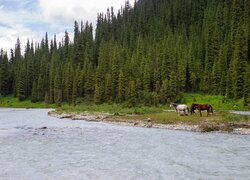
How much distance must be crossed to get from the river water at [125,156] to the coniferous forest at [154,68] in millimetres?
52995

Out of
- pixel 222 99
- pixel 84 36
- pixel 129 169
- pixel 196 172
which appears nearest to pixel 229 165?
pixel 196 172

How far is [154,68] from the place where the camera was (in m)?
126

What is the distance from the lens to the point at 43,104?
14350 cm

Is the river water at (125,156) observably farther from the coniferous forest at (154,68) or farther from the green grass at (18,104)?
the green grass at (18,104)

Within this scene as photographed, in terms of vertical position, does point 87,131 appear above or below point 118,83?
below

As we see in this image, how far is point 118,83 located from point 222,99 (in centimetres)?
3740

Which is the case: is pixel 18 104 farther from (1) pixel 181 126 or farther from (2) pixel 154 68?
(1) pixel 181 126

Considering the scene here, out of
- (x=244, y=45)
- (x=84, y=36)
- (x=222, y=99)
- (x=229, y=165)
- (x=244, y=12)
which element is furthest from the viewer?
(x=84, y=36)

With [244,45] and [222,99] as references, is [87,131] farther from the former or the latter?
[244,45]

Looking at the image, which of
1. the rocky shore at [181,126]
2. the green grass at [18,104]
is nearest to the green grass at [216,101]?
the rocky shore at [181,126]

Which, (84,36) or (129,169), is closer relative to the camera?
(129,169)

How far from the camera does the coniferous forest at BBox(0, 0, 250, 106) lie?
368 feet

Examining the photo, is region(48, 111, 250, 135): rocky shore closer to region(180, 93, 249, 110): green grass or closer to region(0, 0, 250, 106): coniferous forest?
region(0, 0, 250, 106): coniferous forest

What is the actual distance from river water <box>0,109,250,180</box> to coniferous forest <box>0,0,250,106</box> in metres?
53.0
